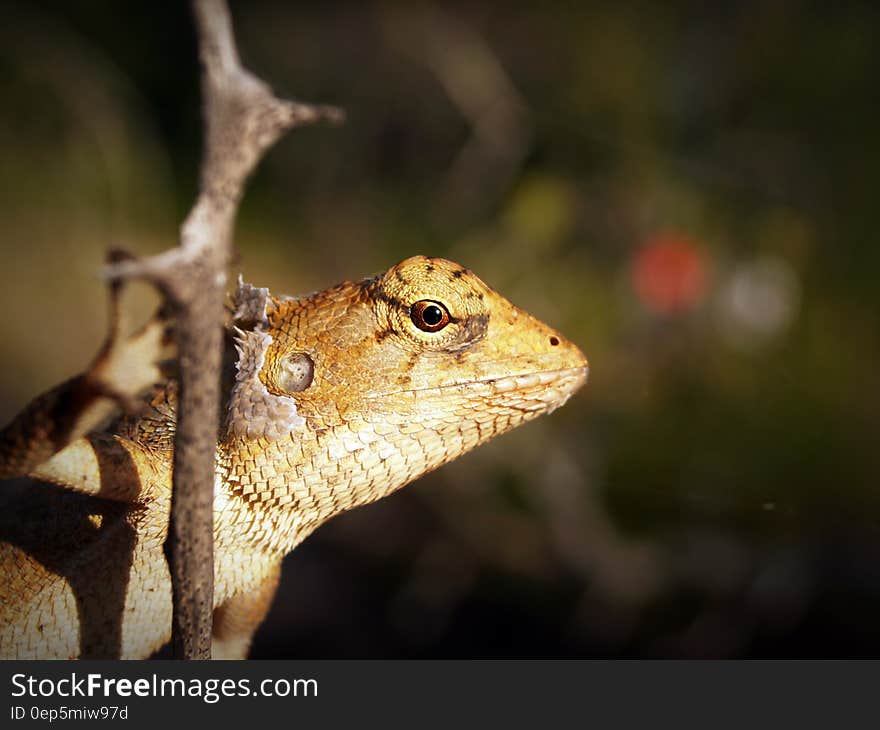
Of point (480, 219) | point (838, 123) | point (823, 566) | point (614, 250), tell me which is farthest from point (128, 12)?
point (823, 566)

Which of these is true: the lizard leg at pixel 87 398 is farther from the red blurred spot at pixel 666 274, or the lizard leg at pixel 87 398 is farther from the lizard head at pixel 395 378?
the red blurred spot at pixel 666 274

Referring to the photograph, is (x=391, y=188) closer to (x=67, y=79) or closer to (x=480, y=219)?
(x=480, y=219)

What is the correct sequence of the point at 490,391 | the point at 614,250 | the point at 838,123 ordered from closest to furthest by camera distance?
the point at 490,391 → the point at 614,250 → the point at 838,123

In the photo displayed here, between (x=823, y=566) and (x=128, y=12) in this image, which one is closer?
(x=823, y=566)

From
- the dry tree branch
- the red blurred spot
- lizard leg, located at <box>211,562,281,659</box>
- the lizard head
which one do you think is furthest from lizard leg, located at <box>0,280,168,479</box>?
the red blurred spot

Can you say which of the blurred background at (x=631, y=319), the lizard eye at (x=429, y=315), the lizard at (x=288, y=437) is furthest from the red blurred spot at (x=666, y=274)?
the lizard eye at (x=429, y=315)

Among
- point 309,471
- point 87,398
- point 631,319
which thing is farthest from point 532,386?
point 631,319
